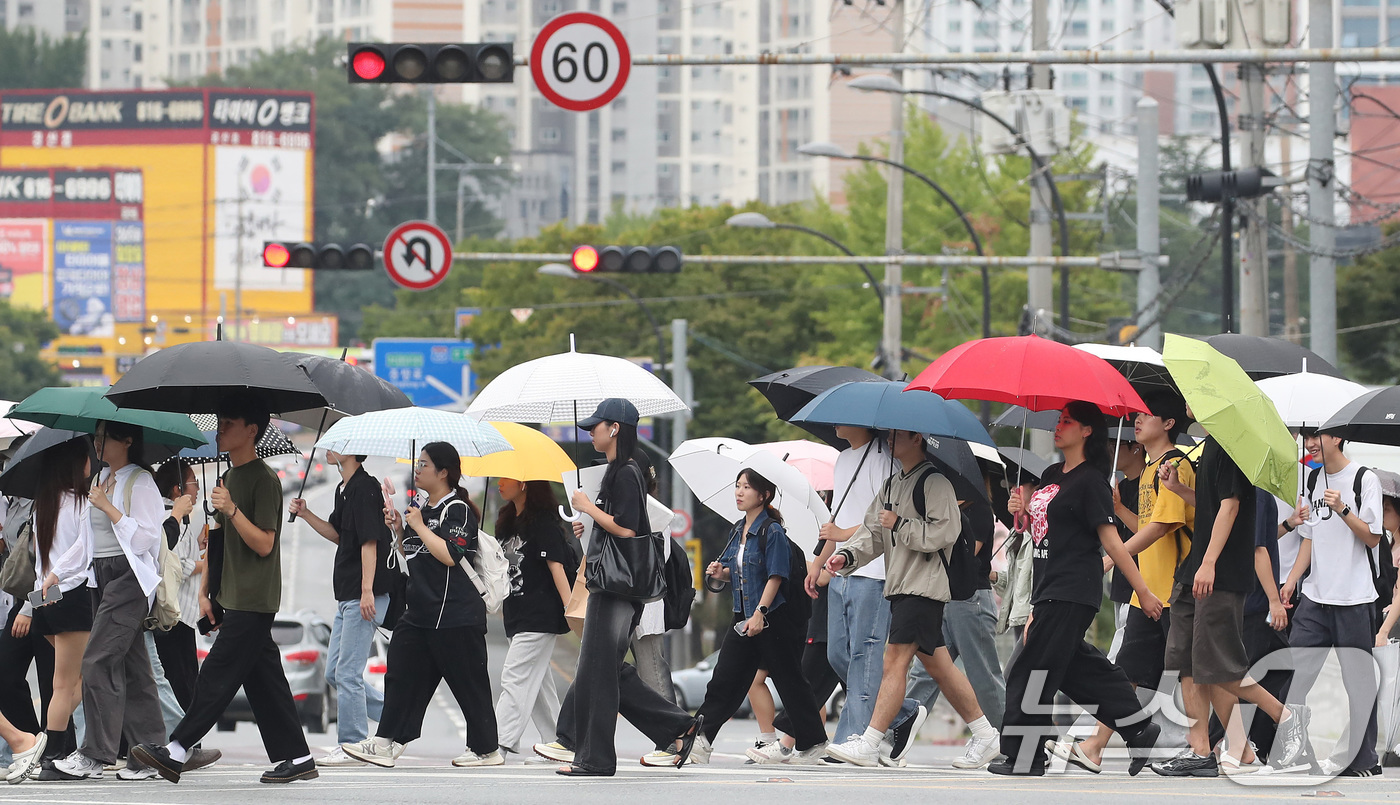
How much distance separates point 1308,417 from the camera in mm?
10883

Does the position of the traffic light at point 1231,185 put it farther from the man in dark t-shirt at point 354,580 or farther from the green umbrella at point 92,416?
the green umbrella at point 92,416

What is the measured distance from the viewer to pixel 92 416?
9.79m

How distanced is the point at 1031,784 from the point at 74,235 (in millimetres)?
115866

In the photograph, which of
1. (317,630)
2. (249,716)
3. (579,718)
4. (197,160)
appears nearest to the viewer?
(579,718)

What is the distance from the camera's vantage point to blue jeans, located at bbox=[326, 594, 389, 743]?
1116cm

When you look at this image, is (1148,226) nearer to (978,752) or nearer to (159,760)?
(978,752)

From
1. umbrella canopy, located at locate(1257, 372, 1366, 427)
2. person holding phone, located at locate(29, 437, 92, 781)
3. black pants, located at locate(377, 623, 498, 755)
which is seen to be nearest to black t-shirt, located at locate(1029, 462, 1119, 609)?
umbrella canopy, located at locate(1257, 372, 1366, 427)

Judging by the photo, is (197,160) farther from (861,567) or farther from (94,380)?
(861,567)

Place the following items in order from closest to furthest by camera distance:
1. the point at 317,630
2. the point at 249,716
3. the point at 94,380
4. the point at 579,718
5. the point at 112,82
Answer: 1. the point at 579,718
2. the point at 249,716
3. the point at 317,630
4. the point at 94,380
5. the point at 112,82

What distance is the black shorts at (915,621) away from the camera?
9945mm

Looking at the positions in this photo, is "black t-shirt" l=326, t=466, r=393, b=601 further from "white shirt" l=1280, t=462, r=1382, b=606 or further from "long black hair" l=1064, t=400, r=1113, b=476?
"white shirt" l=1280, t=462, r=1382, b=606

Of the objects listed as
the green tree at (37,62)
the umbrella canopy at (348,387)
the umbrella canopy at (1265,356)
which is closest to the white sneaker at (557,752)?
the umbrella canopy at (348,387)

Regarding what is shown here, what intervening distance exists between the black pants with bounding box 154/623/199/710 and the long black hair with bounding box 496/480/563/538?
1860 millimetres

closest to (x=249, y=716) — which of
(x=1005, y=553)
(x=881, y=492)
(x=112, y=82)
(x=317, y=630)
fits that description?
(x=317, y=630)
